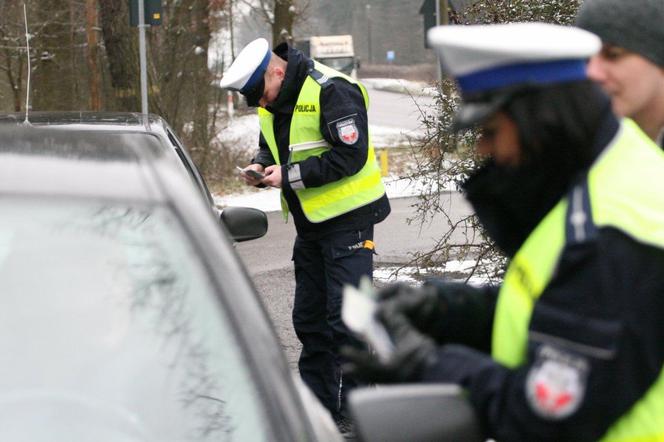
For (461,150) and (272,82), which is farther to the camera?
(461,150)

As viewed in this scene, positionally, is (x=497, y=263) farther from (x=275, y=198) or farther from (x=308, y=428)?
(x=275, y=198)

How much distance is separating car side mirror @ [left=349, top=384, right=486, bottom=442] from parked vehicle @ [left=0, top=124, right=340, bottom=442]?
0.17m

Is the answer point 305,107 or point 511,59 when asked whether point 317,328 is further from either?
point 511,59

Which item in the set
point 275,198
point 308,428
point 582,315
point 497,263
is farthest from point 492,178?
point 275,198

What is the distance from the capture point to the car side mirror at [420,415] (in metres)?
2.10

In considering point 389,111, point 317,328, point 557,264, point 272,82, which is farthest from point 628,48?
point 389,111

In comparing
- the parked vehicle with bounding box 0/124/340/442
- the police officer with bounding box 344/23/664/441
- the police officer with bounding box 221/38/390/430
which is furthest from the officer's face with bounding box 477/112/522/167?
the police officer with bounding box 221/38/390/430

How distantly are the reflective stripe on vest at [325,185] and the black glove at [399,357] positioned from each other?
11.1 feet

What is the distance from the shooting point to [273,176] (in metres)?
5.53

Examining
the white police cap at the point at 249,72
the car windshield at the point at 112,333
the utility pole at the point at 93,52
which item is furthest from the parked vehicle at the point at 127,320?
the utility pole at the point at 93,52

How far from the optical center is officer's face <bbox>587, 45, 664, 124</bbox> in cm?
264

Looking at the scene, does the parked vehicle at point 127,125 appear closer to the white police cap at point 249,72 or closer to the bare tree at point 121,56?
the white police cap at point 249,72

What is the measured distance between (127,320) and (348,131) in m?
2.99

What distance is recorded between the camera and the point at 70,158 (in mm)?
2873
